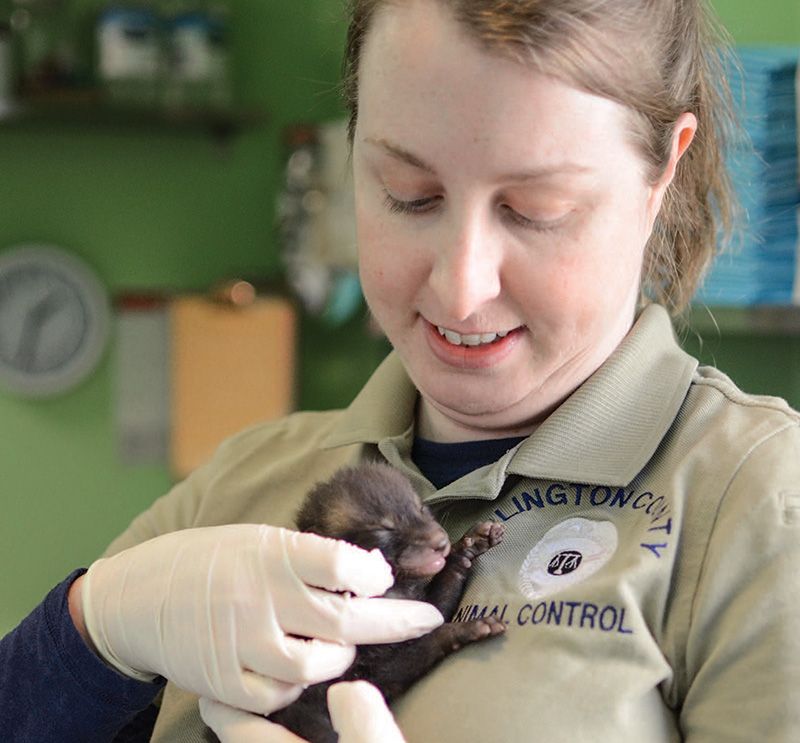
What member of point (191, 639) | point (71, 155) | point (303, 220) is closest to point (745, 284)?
point (303, 220)

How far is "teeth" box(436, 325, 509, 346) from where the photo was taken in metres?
1.10

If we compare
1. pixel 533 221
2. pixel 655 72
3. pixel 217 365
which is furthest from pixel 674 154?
pixel 217 365

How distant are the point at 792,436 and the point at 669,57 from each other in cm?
38

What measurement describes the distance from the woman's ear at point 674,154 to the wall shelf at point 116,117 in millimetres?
2125

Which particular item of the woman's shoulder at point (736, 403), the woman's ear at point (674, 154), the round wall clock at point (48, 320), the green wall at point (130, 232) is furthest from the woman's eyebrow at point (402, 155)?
the round wall clock at point (48, 320)

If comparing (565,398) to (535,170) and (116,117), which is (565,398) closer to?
(535,170)

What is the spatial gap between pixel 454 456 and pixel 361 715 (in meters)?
0.33

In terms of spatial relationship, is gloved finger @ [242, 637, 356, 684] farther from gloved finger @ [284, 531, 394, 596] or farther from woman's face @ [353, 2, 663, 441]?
woman's face @ [353, 2, 663, 441]

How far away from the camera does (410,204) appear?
109 cm

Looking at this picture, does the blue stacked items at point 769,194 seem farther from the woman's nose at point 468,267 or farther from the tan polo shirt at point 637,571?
the woman's nose at point 468,267

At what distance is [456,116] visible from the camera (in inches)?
39.3

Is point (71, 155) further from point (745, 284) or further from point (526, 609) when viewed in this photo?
point (526, 609)

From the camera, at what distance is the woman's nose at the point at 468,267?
1026 millimetres

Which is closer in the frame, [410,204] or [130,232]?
[410,204]
